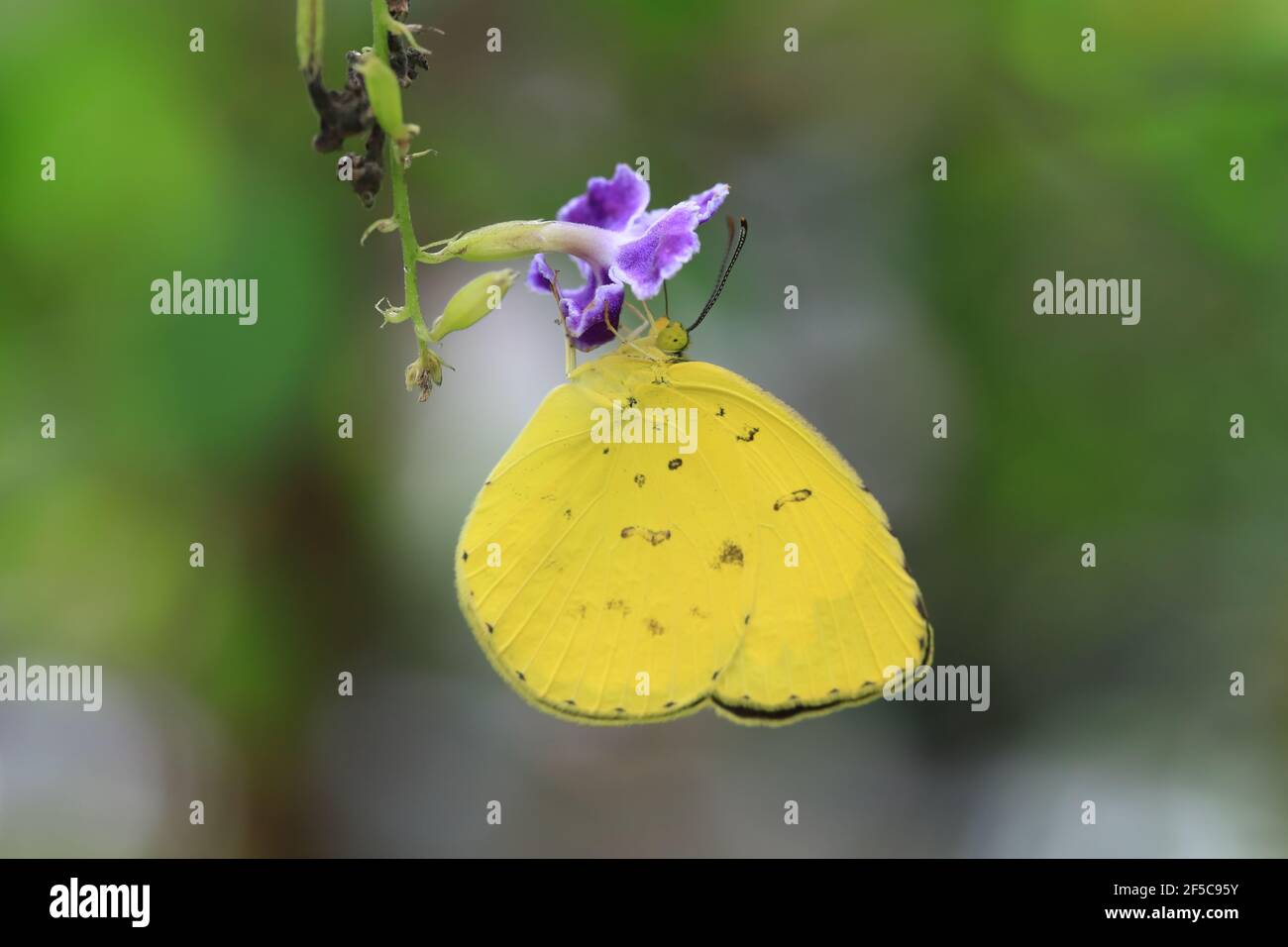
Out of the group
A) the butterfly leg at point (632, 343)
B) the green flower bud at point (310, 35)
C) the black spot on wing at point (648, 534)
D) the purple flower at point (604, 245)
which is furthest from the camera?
the black spot on wing at point (648, 534)

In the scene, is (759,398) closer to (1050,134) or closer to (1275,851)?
(1050,134)

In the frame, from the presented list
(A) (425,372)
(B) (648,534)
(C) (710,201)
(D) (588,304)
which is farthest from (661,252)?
(B) (648,534)

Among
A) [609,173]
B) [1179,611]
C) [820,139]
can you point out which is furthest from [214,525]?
[1179,611]

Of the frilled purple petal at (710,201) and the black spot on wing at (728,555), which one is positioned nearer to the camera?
the frilled purple petal at (710,201)

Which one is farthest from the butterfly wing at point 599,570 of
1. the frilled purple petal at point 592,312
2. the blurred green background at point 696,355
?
the blurred green background at point 696,355

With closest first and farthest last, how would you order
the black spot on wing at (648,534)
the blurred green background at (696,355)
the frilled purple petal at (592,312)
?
the frilled purple petal at (592,312), the black spot on wing at (648,534), the blurred green background at (696,355)

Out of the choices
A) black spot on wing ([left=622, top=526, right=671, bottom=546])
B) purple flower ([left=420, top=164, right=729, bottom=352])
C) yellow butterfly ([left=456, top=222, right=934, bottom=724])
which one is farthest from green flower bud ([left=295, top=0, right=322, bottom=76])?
black spot on wing ([left=622, top=526, right=671, bottom=546])

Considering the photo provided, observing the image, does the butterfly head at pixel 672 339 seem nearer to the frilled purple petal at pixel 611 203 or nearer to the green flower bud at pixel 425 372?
the frilled purple petal at pixel 611 203
